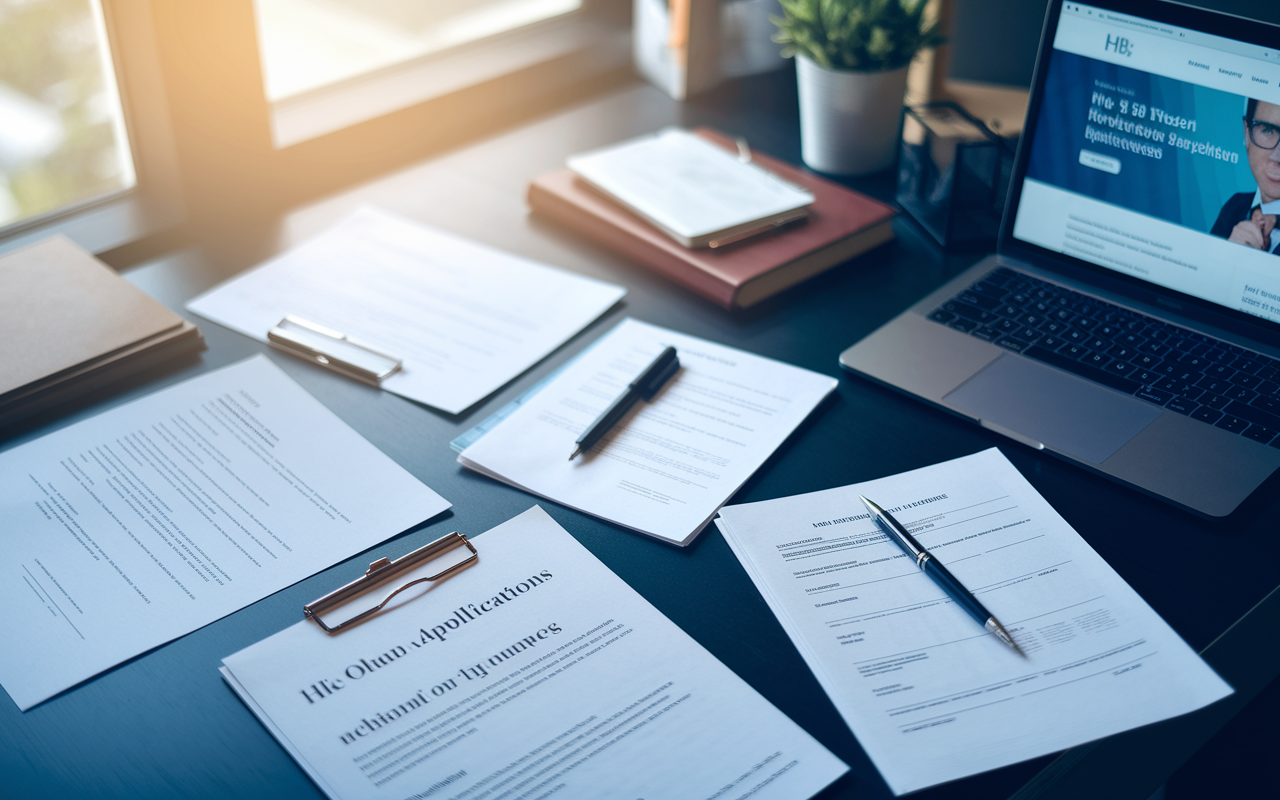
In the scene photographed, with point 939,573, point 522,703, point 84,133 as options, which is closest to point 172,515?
point 522,703

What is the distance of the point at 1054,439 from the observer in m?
0.88

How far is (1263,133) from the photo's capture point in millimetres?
882

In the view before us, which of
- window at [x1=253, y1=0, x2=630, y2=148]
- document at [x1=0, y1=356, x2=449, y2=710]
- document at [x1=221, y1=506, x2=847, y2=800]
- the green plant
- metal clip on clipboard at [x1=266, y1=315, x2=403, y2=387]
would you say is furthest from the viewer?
window at [x1=253, y1=0, x2=630, y2=148]

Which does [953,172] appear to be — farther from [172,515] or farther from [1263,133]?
[172,515]

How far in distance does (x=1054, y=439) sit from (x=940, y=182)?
1.50 feet

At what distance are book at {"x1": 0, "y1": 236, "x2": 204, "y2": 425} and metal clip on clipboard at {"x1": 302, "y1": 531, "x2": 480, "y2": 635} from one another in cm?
39

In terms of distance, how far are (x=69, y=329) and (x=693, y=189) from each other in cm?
70

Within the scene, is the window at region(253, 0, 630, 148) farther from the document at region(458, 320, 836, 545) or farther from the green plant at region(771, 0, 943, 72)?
the document at region(458, 320, 836, 545)

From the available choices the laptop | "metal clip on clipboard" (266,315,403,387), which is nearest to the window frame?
"metal clip on clipboard" (266,315,403,387)

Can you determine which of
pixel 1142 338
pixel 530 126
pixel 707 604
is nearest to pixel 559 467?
pixel 707 604

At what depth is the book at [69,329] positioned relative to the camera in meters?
0.92

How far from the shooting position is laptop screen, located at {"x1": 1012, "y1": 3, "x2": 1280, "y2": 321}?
892mm

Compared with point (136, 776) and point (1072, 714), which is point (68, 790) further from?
point (1072, 714)

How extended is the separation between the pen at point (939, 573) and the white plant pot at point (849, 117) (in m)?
0.68
